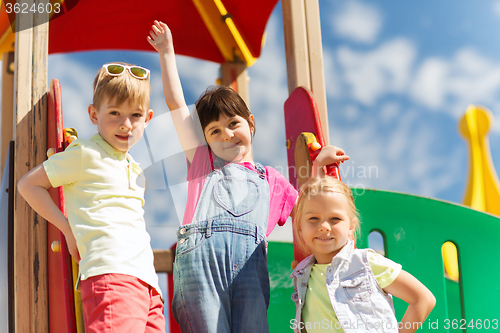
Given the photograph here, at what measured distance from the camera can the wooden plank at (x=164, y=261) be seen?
2818mm

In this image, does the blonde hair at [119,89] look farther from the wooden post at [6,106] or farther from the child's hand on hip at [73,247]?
the wooden post at [6,106]

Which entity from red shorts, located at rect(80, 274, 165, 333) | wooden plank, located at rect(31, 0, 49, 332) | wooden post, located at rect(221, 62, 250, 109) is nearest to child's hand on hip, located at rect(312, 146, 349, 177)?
red shorts, located at rect(80, 274, 165, 333)

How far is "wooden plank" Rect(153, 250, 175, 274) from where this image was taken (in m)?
2.82

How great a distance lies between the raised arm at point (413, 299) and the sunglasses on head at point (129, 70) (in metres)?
1.08

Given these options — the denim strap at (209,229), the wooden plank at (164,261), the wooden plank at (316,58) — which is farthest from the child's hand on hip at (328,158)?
the wooden plank at (164,261)

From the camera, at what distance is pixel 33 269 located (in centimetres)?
165

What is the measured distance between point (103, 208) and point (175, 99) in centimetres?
47

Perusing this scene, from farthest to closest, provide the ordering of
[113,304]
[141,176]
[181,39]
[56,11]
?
[181,39] → [56,11] → [141,176] → [113,304]

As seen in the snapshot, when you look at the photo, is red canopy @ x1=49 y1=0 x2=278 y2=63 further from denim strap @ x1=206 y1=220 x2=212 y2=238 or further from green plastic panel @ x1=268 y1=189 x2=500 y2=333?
denim strap @ x1=206 y1=220 x2=212 y2=238

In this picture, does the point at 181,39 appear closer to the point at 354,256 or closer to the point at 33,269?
the point at 33,269

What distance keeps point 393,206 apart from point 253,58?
5.72ft

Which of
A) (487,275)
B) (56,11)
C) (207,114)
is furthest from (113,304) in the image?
(56,11)

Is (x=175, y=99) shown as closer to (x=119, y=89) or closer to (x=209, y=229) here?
(x=119, y=89)

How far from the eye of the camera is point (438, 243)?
2297mm
